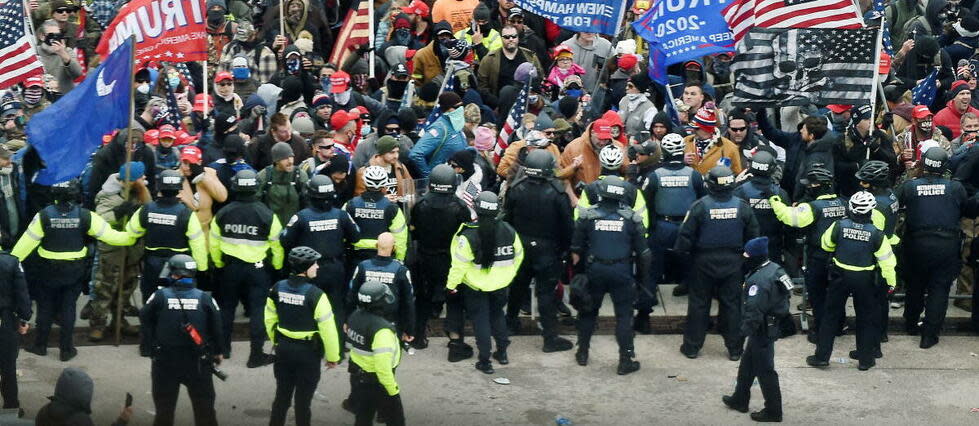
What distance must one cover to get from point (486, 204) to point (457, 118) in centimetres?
268

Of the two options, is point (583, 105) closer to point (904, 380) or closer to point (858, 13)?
point (858, 13)

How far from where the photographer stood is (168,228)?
1677 centimetres

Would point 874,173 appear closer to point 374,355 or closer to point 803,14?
point 803,14

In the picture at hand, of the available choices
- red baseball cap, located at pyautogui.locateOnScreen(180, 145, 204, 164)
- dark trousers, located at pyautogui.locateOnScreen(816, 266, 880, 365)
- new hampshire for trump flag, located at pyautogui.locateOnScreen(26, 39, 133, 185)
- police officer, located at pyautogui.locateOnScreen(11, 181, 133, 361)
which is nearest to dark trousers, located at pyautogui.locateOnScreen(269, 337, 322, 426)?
police officer, located at pyautogui.locateOnScreen(11, 181, 133, 361)

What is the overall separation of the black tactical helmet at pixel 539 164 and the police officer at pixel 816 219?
7.68 ft

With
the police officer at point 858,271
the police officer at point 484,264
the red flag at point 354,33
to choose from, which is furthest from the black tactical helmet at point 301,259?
the red flag at point 354,33

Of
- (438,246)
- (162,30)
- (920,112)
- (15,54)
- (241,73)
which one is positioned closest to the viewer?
(438,246)

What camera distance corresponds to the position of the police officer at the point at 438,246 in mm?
17234

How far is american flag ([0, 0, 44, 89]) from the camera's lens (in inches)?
733

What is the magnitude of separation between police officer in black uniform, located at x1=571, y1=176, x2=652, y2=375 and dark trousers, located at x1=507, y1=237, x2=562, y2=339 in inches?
18.3

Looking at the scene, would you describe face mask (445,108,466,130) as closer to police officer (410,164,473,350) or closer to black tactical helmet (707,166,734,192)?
police officer (410,164,473,350)

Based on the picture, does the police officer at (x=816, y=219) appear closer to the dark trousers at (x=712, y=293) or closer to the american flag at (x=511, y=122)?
the dark trousers at (x=712, y=293)

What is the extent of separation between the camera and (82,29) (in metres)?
23.6

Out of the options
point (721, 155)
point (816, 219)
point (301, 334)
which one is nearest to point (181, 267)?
point (301, 334)
